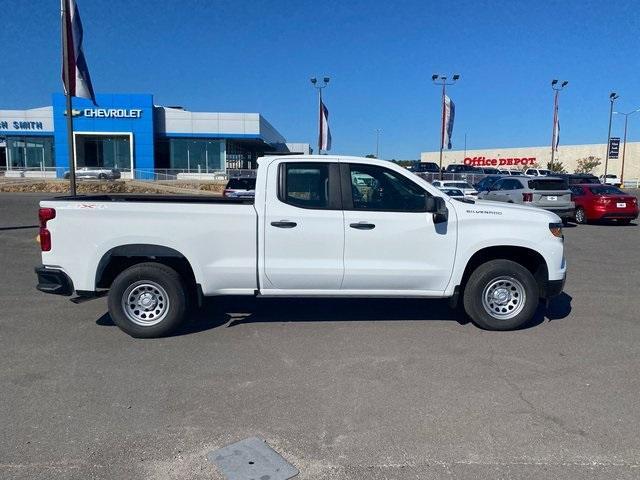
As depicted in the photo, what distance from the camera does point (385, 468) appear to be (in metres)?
3.25

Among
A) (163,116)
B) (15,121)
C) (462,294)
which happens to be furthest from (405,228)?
(15,121)

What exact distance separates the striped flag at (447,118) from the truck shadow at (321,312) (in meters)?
29.8

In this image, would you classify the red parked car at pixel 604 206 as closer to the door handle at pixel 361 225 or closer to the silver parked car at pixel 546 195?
the silver parked car at pixel 546 195

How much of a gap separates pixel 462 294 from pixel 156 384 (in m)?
3.54

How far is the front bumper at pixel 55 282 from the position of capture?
5453mm

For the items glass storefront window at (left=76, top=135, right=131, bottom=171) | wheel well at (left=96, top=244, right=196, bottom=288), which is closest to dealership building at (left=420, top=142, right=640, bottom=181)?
glass storefront window at (left=76, top=135, right=131, bottom=171)

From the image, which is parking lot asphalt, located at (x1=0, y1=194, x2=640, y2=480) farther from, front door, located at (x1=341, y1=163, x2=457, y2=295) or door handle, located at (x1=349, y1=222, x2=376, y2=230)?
door handle, located at (x1=349, y1=222, x2=376, y2=230)

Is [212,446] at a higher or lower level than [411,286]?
lower

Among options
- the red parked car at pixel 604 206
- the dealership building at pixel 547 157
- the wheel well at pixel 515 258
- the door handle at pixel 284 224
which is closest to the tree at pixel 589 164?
the dealership building at pixel 547 157

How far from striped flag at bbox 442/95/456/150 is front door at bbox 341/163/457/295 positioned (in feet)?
104

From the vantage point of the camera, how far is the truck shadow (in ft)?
20.8

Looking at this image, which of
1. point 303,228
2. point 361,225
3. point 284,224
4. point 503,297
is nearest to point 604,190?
point 503,297

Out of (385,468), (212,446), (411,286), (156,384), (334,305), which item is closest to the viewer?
(385,468)

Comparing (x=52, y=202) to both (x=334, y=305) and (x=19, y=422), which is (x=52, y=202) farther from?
(x=334, y=305)
